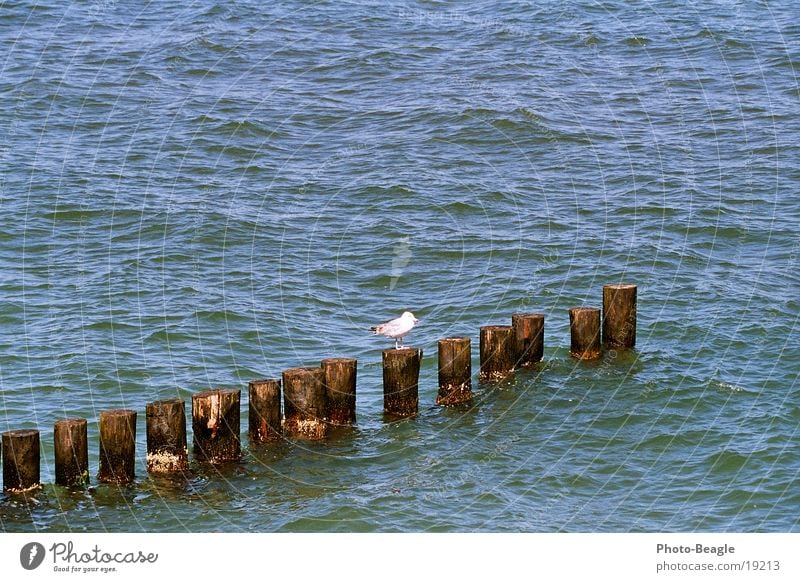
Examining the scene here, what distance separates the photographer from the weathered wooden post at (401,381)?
62.6 ft

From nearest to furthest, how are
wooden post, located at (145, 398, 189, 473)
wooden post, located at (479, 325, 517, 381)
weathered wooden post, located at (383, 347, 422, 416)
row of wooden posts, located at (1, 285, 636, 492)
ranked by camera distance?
row of wooden posts, located at (1, 285, 636, 492) → wooden post, located at (145, 398, 189, 473) → weathered wooden post, located at (383, 347, 422, 416) → wooden post, located at (479, 325, 517, 381)

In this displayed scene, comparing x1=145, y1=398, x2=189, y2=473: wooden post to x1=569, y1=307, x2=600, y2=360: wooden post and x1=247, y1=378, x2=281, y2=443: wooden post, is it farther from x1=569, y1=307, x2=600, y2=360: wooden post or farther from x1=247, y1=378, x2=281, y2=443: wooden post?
x1=569, y1=307, x2=600, y2=360: wooden post

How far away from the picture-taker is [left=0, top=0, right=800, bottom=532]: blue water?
1781cm

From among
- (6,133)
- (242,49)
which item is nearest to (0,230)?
(6,133)

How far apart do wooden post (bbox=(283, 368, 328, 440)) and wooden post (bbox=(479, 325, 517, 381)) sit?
3191 millimetres

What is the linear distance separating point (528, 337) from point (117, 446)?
7.36 metres

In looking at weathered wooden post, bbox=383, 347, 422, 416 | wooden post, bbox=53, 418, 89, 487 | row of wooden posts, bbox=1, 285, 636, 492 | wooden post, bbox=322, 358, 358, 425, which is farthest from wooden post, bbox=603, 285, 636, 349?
wooden post, bbox=53, 418, 89, 487

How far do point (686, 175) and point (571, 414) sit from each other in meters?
14.5

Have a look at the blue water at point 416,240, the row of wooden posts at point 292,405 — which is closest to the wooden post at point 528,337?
the row of wooden posts at point 292,405

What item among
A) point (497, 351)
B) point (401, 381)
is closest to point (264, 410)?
point (401, 381)

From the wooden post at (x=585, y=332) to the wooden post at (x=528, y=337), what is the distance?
2.19ft
